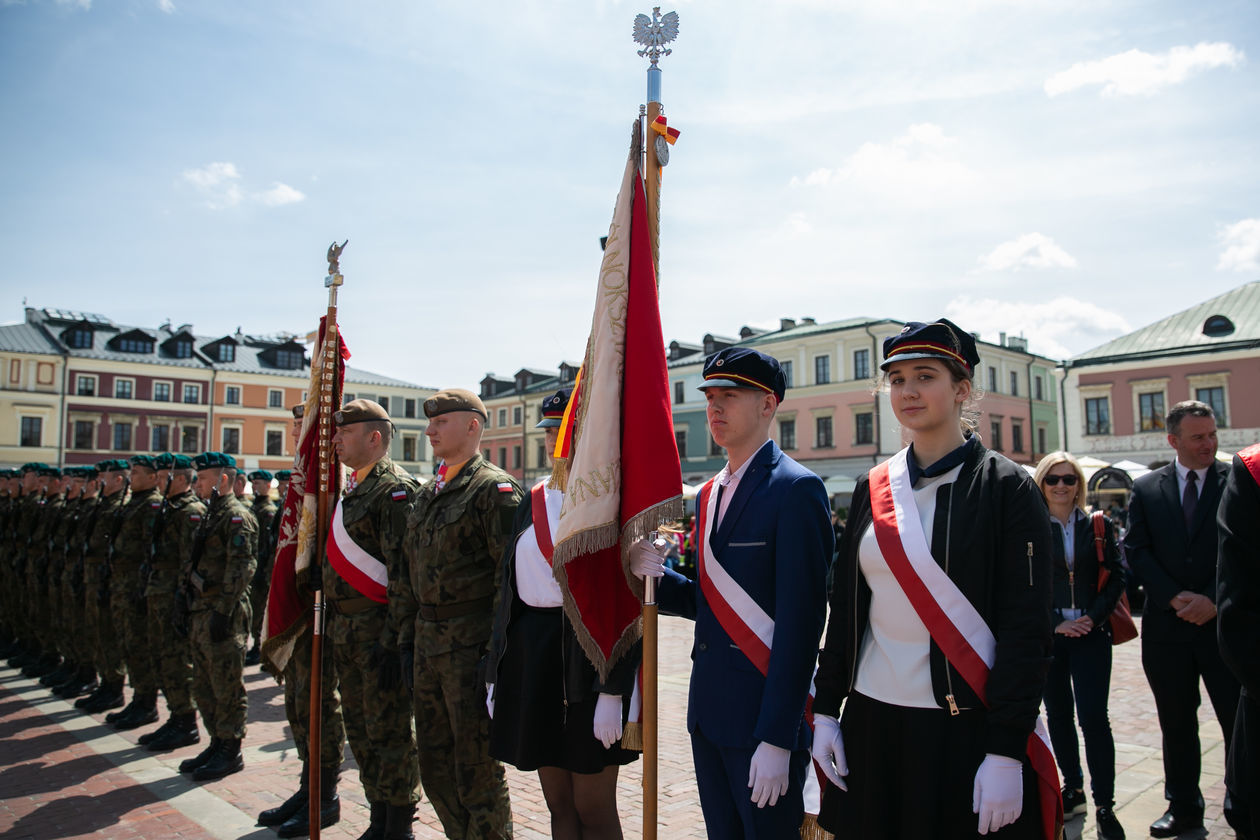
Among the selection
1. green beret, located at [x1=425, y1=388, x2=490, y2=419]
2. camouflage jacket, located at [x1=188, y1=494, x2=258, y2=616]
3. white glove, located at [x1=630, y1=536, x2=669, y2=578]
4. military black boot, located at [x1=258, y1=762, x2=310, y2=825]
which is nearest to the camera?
white glove, located at [x1=630, y1=536, x2=669, y2=578]

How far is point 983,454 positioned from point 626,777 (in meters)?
4.26

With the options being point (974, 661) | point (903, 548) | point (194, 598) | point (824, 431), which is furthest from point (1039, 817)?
point (824, 431)

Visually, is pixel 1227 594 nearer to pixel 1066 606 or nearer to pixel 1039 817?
pixel 1039 817

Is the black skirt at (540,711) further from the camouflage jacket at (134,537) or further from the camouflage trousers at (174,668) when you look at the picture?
the camouflage jacket at (134,537)

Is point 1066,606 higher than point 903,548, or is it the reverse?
point 903,548

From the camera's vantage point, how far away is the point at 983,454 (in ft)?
8.63

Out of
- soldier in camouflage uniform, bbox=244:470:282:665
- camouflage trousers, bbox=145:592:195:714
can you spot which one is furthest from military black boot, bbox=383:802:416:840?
soldier in camouflage uniform, bbox=244:470:282:665

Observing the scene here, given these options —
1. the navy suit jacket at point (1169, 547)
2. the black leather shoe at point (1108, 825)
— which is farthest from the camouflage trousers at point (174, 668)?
the navy suit jacket at point (1169, 547)

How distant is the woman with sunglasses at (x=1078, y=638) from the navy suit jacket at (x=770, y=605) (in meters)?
2.97

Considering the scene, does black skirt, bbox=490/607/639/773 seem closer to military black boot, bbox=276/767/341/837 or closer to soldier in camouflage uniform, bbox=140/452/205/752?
military black boot, bbox=276/767/341/837

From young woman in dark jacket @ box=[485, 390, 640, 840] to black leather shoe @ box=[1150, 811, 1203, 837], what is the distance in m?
3.17

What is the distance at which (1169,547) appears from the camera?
494 cm

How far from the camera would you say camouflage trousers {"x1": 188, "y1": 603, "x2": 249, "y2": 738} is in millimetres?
6391

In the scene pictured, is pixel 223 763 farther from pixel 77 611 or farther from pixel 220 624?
pixel 77 611
